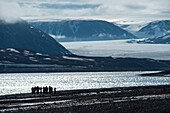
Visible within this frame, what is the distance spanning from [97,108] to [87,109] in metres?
1.22

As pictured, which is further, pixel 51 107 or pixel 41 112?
pixel 51 107

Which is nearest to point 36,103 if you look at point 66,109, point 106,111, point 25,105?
point 25,105

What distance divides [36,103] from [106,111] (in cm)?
1333

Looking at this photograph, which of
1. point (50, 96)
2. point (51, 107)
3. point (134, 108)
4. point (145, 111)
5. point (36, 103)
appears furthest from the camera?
point (50, 96)

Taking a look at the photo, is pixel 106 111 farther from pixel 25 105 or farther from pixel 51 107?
pixel 25 105

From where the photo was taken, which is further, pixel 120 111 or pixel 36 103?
pixel 36 103

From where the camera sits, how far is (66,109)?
49.7 metres

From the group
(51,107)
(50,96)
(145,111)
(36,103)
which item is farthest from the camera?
(50,96)

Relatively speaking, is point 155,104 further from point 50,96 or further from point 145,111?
point 50,96

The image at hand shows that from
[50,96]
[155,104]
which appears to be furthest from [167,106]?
[50,96]

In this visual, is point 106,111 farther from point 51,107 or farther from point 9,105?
point 9,105

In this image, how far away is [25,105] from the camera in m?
55.4

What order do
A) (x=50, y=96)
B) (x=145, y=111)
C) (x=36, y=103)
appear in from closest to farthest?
(x=145, y=111), (x=36, y=103), (x=50, y=96)

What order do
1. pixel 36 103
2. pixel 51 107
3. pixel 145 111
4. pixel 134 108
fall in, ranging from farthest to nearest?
pixel 36 103 → pixel 51 107 → pixel 134 108 → pixel 145 111
